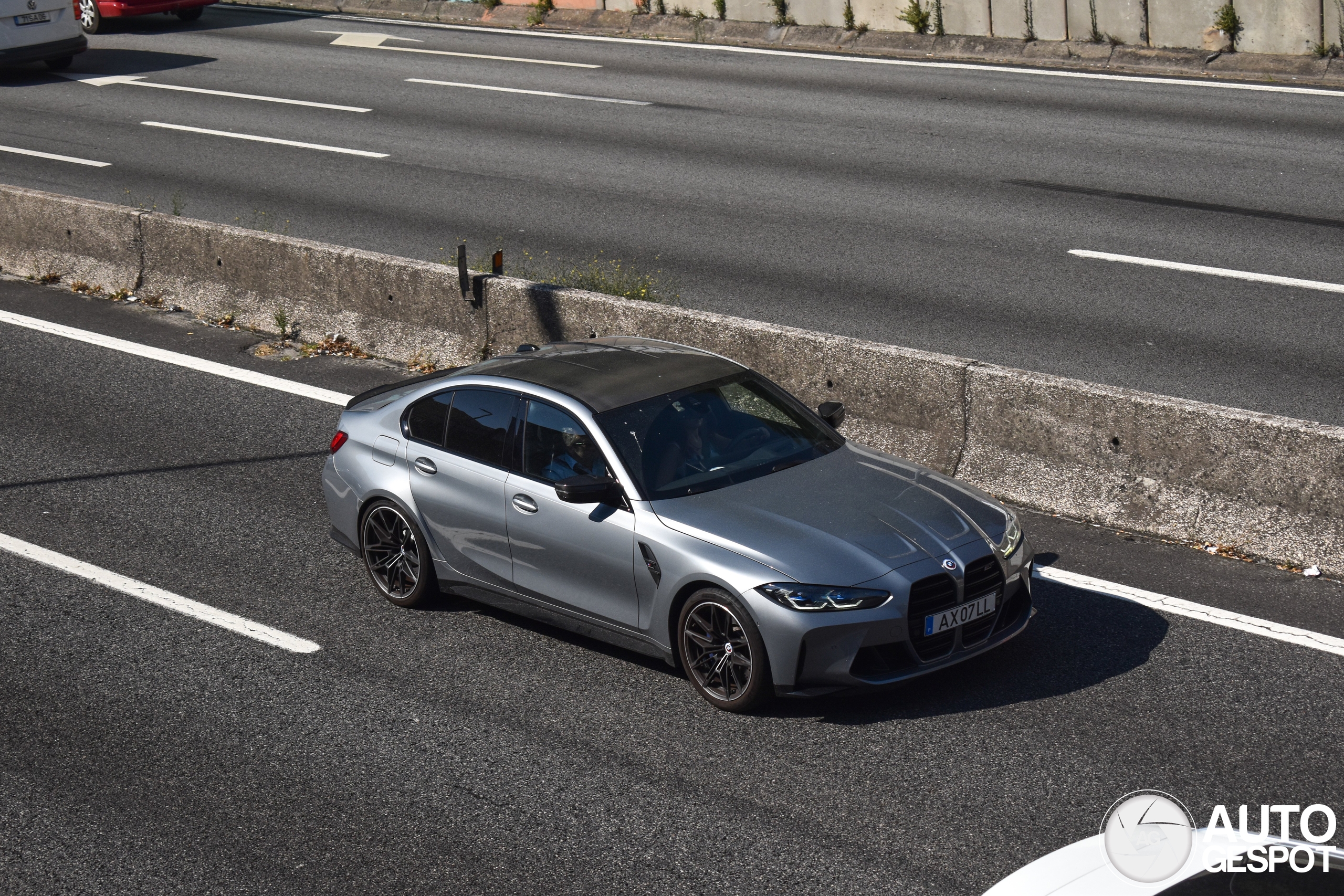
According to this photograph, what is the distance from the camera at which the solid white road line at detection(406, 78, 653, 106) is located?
19734 mm

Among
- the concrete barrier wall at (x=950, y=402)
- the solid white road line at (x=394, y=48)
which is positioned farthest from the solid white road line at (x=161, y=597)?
the solid white road line at (x=394, y=48)

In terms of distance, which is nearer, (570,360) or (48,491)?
(570,360)

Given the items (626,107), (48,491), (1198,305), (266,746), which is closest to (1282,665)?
(266,746)

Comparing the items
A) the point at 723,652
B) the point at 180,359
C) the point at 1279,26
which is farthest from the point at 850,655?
the point at 1279,26

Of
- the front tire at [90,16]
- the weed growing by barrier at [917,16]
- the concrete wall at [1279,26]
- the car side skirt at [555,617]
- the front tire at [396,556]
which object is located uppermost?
the front tire at [90,16]

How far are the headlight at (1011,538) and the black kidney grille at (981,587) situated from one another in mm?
123

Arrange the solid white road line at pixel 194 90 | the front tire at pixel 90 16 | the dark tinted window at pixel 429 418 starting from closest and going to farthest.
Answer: the dark tinted window at pixel 429 418 < the solid white road line at pixel 194 90 < the front tire at pixel 90 16

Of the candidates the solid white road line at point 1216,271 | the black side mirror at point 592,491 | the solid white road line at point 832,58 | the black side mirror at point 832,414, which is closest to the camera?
the black side mirror at point 592,491

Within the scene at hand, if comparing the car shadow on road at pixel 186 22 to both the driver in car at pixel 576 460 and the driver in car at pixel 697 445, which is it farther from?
the driver in car at pixel 697 445

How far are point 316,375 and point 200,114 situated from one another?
10430 millimetres

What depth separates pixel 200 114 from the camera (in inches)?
785

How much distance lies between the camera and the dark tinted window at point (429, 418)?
7.46 m

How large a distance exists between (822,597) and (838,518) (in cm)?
52

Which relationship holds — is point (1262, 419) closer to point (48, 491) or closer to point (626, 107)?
point (48, 491)
